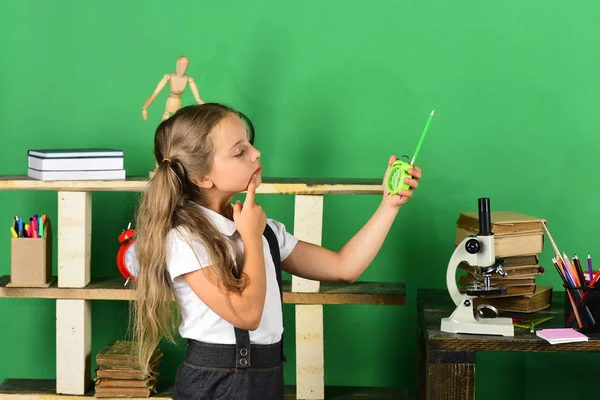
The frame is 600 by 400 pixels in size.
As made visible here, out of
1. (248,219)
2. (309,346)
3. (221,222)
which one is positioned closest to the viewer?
(248,219)

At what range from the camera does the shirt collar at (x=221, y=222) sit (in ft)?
6.48

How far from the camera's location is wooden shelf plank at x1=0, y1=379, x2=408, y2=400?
9.02 ft

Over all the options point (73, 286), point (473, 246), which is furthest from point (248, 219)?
point (73, 286)

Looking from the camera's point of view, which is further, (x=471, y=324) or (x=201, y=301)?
(x=471, y=324)

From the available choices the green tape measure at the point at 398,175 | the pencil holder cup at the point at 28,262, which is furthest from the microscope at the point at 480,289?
the pencil holder cup at the point at 28,262

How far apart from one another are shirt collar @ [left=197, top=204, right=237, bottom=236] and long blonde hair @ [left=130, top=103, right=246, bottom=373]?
0.06 ft

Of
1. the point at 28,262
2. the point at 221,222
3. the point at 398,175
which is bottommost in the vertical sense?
the point at 28,262

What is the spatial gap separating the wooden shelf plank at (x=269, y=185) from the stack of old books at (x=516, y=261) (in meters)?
0.34

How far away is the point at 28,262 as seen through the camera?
8.88 ft

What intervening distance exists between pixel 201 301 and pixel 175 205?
0.70 ft

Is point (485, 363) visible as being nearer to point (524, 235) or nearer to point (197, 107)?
point (524, 235)

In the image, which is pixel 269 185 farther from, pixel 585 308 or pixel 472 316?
pixel 585 308

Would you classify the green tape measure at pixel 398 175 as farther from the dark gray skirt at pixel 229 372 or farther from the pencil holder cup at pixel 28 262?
the pencil holder cup at pixel 28 262

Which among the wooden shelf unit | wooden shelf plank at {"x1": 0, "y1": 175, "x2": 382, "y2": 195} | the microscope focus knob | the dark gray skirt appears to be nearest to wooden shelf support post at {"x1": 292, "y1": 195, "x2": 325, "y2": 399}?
the wooden shelf unit
